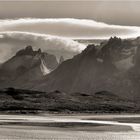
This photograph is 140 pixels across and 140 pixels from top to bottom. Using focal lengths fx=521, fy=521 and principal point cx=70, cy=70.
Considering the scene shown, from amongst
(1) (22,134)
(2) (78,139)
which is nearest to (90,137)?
(2) (78,139)

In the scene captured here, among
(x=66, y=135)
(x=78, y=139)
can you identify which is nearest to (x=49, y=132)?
(x=66, y=135)

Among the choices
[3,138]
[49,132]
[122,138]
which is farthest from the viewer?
[49,132]

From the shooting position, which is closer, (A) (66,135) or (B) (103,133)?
(A) (66,135)

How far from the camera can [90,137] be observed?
13850 centimetres

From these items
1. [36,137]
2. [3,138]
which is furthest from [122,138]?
[3,138]

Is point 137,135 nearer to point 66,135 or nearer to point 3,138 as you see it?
point 66,135

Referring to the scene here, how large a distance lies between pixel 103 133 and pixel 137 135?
12.7 m

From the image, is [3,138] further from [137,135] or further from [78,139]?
[137,135]

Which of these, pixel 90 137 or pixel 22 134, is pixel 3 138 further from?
pixel 90 137

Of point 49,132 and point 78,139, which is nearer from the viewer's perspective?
point 78,139

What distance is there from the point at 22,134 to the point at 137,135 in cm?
3186

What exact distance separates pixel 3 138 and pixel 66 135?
847 inches

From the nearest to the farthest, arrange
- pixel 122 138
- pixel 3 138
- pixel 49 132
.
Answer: pixel 3 138 → pixel 122 138 → pixel 49 132

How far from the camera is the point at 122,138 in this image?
449ft
